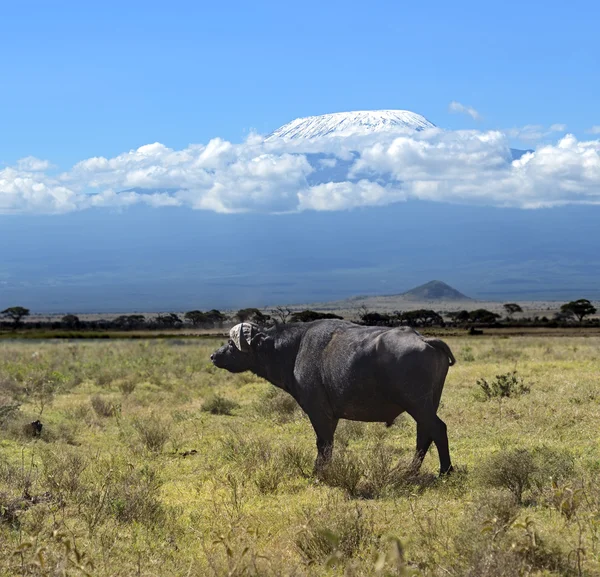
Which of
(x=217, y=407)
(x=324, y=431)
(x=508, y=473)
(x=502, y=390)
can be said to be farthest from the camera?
(x=217, y=407)

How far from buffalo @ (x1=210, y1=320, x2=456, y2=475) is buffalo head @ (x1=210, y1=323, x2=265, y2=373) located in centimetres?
37

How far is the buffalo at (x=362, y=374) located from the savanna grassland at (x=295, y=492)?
505 mm

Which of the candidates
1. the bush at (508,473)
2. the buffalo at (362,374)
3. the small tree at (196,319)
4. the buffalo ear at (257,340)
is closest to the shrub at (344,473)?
the buffalo at (362,374)

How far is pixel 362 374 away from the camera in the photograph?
10.4 meters

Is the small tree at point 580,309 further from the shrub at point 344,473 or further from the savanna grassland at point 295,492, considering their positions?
the shrub at point 344,473

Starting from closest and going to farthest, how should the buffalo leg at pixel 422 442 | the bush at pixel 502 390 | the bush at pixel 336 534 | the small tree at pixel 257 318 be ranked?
the bush at pixel 336 534 → the buffalo leg at pixel 422 442 → the small tree at pixel 257 318 → the bush at pixel 502 390

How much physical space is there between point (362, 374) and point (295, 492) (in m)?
1.62

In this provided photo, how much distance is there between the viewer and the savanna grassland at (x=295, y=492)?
268 inches

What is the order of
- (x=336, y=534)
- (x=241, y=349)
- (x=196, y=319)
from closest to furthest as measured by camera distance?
(x=336, y=534)
(x=241, y=349)
(x=196, y=319)

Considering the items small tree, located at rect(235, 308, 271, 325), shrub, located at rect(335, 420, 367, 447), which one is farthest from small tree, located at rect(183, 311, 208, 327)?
shrub, located at rect(335, 420, 367, 447)

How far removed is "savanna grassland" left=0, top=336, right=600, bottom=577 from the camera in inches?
268

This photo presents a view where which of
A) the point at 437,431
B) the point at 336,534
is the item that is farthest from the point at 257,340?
the point at 336,534

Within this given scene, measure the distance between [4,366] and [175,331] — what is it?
44874 millimetres

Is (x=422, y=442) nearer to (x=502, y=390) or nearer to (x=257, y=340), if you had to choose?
(x=257, y=340)
